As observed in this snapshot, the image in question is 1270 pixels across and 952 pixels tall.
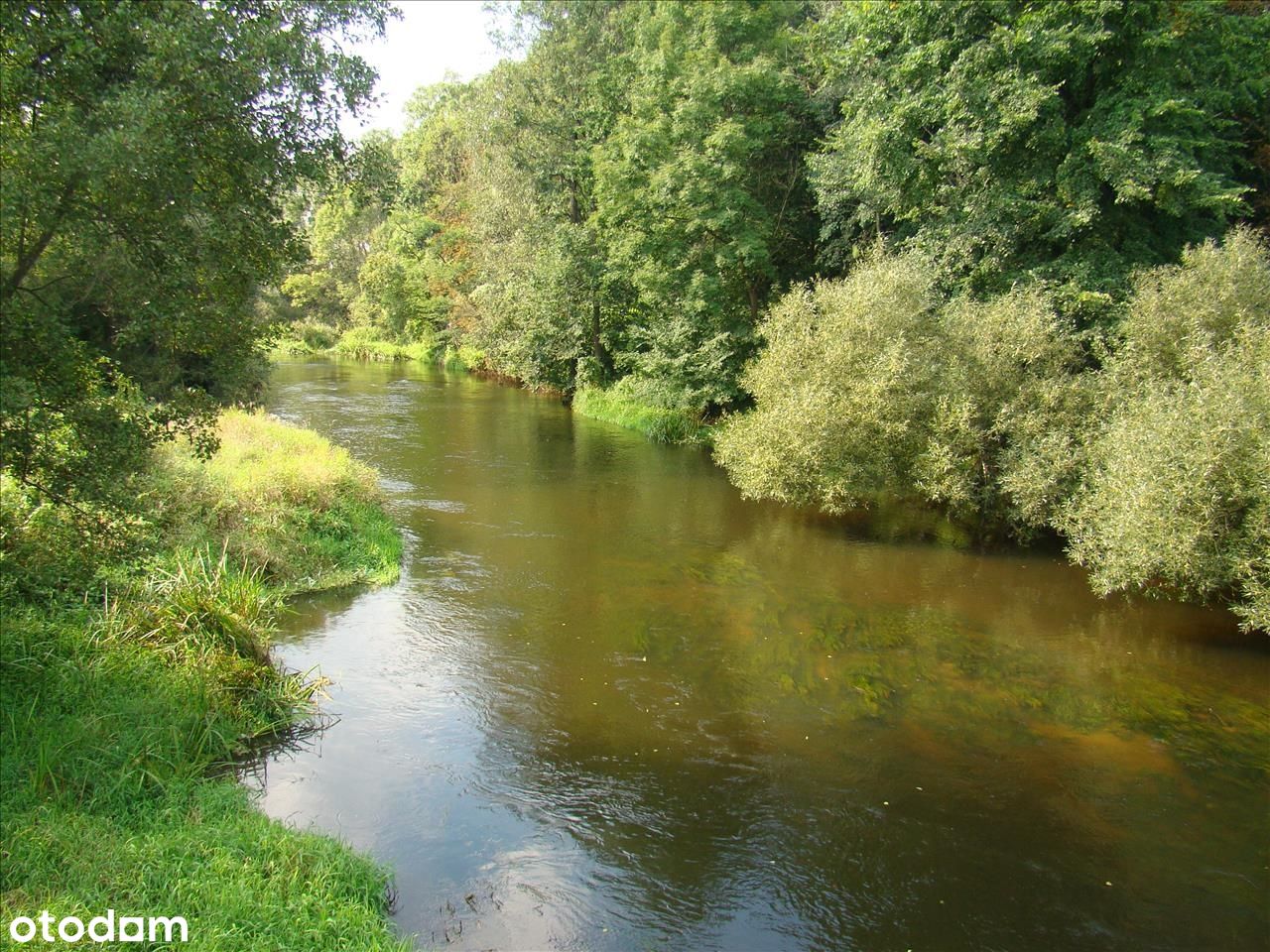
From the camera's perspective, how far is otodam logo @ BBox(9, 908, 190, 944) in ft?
17.2

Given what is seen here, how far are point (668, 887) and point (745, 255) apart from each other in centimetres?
2377

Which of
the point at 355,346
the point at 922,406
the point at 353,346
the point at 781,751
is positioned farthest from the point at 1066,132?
the point at 353,346

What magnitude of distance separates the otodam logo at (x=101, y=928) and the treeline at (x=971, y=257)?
7.06 metres

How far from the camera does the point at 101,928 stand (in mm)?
5496

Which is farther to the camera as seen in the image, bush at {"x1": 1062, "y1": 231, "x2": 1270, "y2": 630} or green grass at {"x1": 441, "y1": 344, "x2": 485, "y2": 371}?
green grass at {"x1": 441, "y1": 344, "x2": 485, "y2": 371}

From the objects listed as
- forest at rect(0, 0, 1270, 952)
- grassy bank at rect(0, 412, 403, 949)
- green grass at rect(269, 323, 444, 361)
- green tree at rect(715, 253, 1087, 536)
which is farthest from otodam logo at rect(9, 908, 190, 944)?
green grass at rect(269, 323, 444, 361)

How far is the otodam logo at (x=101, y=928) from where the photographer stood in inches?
207

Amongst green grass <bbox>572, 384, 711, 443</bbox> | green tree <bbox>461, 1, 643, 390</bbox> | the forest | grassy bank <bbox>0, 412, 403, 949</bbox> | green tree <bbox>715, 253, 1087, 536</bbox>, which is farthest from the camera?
green tree <bbox>461, 1, 643, 390</bbox>

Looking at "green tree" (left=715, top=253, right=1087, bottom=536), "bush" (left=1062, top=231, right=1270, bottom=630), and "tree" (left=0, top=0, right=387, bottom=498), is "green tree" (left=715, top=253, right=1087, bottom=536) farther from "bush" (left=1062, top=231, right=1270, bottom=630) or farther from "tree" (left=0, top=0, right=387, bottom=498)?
"tree" (left=0, top=0, right=387, bottom=498)

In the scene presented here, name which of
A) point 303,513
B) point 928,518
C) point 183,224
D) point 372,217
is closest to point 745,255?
point 928,518

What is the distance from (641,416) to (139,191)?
1049 inches

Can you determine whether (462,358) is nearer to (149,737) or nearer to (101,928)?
(149,737)

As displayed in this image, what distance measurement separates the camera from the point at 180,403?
8.09 meters

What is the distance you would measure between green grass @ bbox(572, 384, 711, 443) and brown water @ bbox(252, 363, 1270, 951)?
12273 mm
